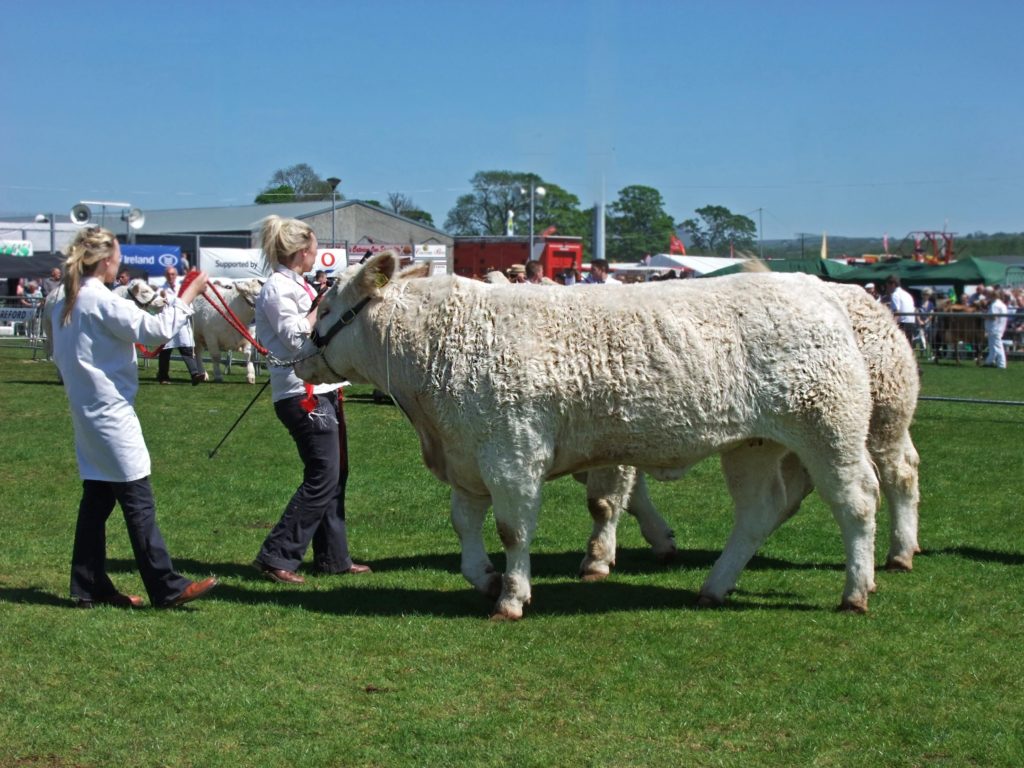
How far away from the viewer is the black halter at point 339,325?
292 inches

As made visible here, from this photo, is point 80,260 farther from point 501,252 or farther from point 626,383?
point 501,252

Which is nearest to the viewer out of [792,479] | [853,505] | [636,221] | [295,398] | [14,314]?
[853,505]

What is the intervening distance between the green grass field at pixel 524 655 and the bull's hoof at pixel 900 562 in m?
0.08

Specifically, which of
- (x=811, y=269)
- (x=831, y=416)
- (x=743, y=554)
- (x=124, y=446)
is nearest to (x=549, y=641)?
(x=743, y=554)

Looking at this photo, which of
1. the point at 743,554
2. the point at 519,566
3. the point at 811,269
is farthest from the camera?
the point at 811,269

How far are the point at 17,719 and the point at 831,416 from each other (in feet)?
15.1

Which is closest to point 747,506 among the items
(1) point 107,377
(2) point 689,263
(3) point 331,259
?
(1) point 107,377

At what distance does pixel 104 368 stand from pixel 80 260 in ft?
2.12

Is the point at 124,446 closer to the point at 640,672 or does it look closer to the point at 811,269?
the point at 640,672

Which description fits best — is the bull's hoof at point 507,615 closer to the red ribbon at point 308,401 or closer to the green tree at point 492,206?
the red ribbon at point 308,401

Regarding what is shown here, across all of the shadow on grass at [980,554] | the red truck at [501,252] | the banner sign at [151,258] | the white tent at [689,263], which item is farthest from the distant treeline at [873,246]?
the shadow on grass at [980,554]

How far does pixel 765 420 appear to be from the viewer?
6973 mm

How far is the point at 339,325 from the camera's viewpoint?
24.5 feet

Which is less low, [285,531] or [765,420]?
[765,420]
